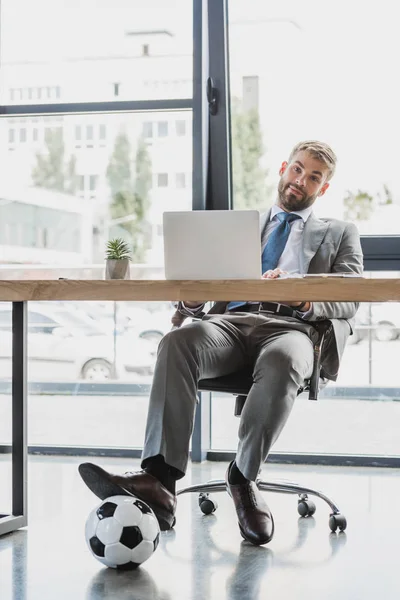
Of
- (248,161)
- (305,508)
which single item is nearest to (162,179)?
(248,161)

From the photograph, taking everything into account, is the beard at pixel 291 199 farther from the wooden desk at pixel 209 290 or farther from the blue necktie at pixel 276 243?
the wooden desk at pixel 209 290

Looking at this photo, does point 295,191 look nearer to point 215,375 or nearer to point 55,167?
point 215,375

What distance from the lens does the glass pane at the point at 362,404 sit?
12.5 feet

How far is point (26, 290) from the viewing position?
2.28 meters

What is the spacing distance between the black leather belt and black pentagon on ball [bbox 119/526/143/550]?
100cm

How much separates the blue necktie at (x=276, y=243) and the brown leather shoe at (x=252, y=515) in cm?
75

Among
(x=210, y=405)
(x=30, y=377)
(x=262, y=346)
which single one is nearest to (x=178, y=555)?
(x=262, y=346)

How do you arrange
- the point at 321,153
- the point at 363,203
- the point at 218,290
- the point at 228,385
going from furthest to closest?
the point at 363,203
the point at 321,153
the point at 228,385
the point at 218,290

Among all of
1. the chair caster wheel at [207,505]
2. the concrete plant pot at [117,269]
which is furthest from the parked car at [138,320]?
the concrete plant pot at [117,269]

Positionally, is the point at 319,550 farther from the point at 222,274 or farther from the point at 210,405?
the point at 210,405

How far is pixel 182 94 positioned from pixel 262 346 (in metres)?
1.53

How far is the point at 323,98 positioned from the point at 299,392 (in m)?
1.60

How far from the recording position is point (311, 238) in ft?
10.0

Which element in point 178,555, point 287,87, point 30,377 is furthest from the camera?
point 30,377
